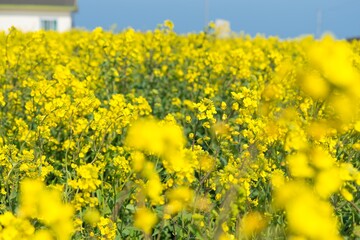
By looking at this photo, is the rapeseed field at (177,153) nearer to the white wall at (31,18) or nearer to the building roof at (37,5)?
the white wall at (31,18)

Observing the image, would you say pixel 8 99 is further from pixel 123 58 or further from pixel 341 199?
pixel 341 199

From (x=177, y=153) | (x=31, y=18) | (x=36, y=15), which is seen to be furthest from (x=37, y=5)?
(x=177, y=153)

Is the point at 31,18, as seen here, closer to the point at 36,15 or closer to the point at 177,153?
the point at 36,15

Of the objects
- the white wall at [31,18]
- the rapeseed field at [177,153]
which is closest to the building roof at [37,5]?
the white wall at [31,18]

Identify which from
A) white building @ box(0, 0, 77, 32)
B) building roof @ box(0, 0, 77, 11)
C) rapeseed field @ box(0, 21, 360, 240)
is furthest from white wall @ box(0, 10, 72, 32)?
rapeseed field @ box(0, 21, 360, 240)

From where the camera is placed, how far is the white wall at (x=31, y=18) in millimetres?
32344

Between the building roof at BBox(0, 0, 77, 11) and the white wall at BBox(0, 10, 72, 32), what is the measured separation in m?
0.26

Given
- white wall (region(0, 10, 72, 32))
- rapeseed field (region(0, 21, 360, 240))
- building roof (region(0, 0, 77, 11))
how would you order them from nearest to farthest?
rapeseed field (region(0, 21, 360, 240)) → white wall (region(0, 10, 72, 32)) → building roof (region(0, 0, 77, 11))

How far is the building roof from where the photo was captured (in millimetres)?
32469

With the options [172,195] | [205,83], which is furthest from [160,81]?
[172,195]

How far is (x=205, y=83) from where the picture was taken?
231 inches

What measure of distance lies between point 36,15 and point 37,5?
0.61 meters

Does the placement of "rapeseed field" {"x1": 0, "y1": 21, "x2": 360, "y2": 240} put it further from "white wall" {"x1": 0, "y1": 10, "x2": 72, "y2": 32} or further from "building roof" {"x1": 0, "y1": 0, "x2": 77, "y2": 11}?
"building roof" {"x1": 0, "y1": 0, "x2": 77, "y2": 11}

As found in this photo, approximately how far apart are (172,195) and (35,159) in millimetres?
1355
